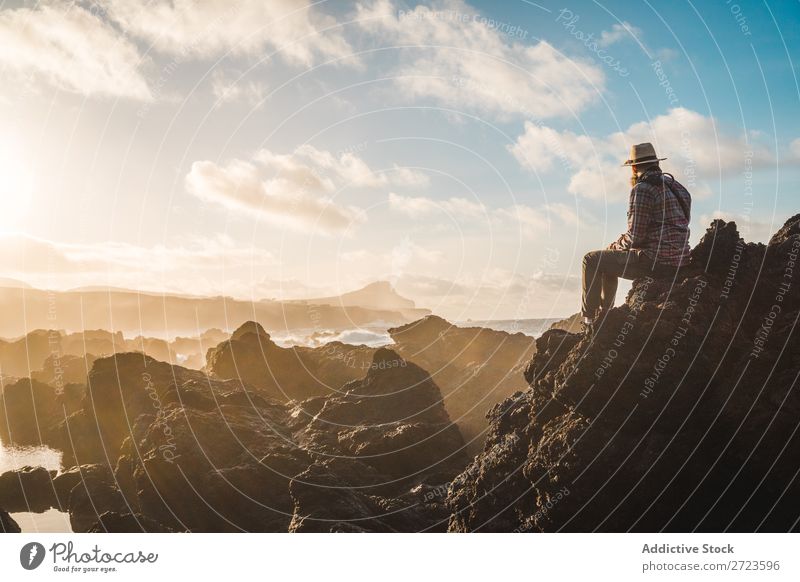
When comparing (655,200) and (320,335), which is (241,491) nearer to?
(655,200)

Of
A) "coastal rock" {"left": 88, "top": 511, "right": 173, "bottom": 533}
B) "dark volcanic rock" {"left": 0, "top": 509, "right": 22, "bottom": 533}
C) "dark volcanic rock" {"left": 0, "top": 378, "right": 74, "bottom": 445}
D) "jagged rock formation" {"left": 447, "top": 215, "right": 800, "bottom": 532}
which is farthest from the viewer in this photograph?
"dark volcanic rock" {"left": 0, "top": 378, "right": 74, "bottom": 445}

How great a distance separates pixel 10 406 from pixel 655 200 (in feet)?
223

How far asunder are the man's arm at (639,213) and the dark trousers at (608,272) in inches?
10.9

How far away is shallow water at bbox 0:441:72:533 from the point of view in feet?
88.4

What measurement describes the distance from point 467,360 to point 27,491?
1366 inches

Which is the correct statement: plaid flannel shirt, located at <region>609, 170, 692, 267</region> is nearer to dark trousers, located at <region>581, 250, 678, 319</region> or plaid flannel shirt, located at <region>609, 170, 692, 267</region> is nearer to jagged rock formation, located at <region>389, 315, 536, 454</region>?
dark trousers, located at <region>581, 250, 678, 319</region>

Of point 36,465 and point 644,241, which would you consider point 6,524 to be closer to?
point 644,241

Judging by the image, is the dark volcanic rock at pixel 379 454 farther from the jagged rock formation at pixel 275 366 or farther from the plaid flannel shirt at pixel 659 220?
the jagged rock formation at pixel 275 366

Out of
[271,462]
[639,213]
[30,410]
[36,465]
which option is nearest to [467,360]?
[271,462]

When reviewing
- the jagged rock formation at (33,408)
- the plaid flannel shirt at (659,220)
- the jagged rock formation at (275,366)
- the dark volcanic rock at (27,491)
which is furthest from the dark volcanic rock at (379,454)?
the jagged rock formation at (33,408)

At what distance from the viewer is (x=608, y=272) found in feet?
35.6

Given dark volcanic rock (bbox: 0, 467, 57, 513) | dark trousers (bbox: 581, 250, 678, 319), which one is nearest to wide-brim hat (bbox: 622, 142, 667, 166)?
dark trousers (bbox: 581, 250, 678, 319)

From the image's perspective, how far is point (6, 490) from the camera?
2973 centimetres

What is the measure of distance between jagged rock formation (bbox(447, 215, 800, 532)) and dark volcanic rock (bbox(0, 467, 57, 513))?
31.5 metres
